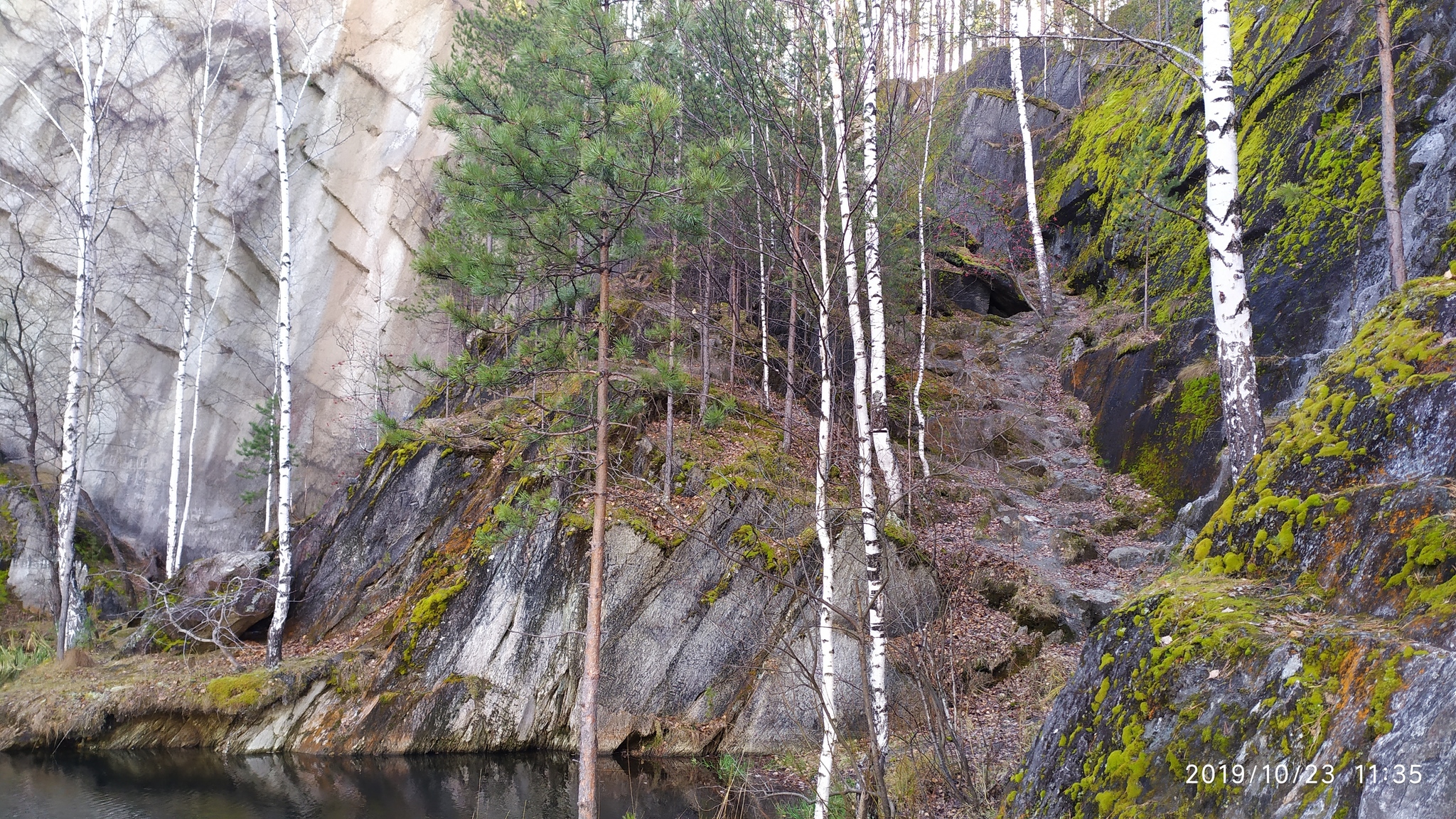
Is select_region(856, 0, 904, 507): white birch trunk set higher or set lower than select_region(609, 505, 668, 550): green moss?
higher

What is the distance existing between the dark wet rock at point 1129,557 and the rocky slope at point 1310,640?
748cm

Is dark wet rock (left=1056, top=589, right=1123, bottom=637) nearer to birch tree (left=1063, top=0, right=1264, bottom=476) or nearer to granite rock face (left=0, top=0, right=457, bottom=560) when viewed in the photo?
birch tree (left=1063, top=0, right=1264, bottom=476)

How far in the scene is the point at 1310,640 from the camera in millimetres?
2738

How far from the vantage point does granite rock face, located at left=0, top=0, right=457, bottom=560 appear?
22.5 meters

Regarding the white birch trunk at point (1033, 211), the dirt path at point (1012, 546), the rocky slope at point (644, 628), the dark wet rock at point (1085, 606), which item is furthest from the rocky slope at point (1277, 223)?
the dark wet rock at point (1085, 606)

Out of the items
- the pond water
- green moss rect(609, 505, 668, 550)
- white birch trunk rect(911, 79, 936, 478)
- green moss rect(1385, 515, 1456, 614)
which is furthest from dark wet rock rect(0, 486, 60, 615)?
green moss rect(1385, 515, 1456, 614)

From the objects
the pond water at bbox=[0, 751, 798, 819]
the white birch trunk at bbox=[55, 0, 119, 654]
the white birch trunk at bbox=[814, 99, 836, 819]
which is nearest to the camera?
the white birch trunk at bbox=[814, 99, 836, 819]

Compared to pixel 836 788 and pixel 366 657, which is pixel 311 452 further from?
pixel 836 788

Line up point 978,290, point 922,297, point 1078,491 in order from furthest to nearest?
point 978,290
point 922,297
point 1078,491

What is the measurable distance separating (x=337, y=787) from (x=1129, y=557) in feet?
39.6

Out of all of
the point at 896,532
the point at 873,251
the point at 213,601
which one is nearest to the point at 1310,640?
the point at 873,251

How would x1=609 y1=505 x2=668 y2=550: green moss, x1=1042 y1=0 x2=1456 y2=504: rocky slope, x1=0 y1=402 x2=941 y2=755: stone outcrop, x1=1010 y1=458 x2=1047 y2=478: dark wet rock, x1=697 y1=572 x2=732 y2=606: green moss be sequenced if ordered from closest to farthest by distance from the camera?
1. x1=1042 y1=0 x2=1456 y2=504: rocky slope
2. x1=0 y1=402 x2=941 y2=755: stone outcrop
3. x1=697 y1=572 x2=732 y2=606: green moss
4. x1=609 y1=505 x2=668 y2=550: green moss
5. x1=1010 y1=458 x2=1047 y2=478: dark wet rock

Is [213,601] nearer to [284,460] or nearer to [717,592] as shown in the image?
[284,460]

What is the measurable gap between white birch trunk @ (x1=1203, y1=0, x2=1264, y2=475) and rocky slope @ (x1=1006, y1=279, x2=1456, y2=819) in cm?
186
